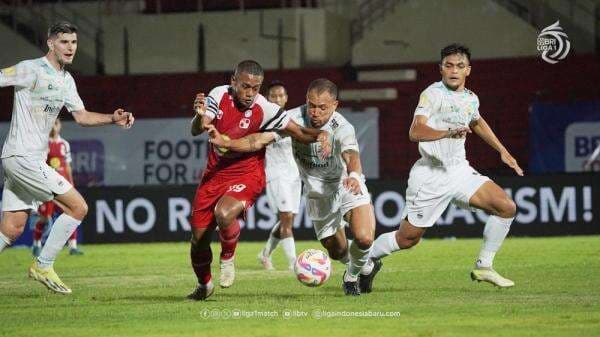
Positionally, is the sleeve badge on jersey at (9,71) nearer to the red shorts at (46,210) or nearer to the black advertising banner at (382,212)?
the red shorts at (46,210)

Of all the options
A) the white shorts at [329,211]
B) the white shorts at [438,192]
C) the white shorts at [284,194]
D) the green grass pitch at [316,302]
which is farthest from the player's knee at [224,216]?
the white shorts at [284,194]

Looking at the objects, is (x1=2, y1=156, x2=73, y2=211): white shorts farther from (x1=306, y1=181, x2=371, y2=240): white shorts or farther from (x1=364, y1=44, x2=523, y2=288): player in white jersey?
(x1=364, y1=44, x2=523, y2=288): player in white jersey

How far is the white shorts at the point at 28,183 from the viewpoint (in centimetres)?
1134

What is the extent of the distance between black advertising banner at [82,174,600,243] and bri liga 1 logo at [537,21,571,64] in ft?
16.1

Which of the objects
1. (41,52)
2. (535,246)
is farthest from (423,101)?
(41,52)

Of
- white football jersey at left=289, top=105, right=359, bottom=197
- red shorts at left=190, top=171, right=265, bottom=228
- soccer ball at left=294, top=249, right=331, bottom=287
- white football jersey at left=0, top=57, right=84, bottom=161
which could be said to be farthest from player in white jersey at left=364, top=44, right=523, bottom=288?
white football jersey at left=0, top=57, right=84, bottom=161

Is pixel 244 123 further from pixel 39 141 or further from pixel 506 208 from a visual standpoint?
pixel 506 208

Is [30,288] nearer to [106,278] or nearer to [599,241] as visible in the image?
[106,278]

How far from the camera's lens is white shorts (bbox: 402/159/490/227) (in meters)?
11.5

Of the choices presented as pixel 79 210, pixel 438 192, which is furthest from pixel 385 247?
pixel 79 210

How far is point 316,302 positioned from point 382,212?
1169 centimetres

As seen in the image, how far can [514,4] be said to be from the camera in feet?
88.8

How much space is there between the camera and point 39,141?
37.6 feet

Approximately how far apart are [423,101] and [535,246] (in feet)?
26.2
